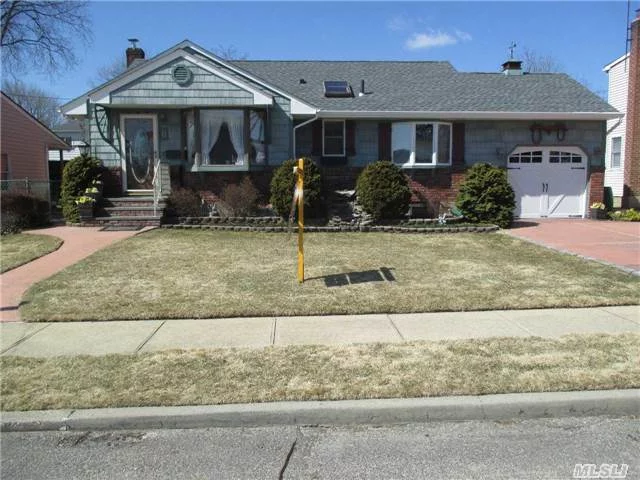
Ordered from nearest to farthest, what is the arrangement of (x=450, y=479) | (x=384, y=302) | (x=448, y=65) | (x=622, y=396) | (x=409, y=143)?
1. (x=450, y=479)
2. (x=622, y=396)
3. (x=384, y=302)
4. (x=409, y=143)
5. (x=448, y=65)

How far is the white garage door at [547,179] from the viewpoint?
717 inches

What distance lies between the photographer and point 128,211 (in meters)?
15.3

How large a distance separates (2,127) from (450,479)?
76.8 ft

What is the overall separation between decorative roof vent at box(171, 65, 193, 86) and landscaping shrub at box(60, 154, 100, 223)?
347 centimetres

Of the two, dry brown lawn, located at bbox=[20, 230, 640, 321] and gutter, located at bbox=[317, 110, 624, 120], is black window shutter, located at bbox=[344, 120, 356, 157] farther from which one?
dry brown lawn, located at bbox=[20, 230, 640, 321]

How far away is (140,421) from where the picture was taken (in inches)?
163

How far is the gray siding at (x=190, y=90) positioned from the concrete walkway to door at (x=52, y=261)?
4.22m

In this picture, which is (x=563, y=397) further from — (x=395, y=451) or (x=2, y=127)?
(x=2, y=127)

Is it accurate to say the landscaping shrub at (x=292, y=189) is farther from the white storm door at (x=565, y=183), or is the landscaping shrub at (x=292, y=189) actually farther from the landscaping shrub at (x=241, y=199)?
the white storm door at (x=565, y=183)

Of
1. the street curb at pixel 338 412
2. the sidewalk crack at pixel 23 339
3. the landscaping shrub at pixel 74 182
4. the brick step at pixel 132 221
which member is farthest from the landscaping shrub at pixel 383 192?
the street curb at pixel 338 412

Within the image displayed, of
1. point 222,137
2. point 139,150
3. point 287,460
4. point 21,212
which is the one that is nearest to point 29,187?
point 21,212

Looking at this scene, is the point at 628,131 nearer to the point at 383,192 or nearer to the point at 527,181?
the point at 527,181

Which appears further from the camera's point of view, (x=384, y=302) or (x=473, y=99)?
(x=473, y=99)

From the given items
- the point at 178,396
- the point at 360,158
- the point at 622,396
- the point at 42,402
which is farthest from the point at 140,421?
the point at 360,158
